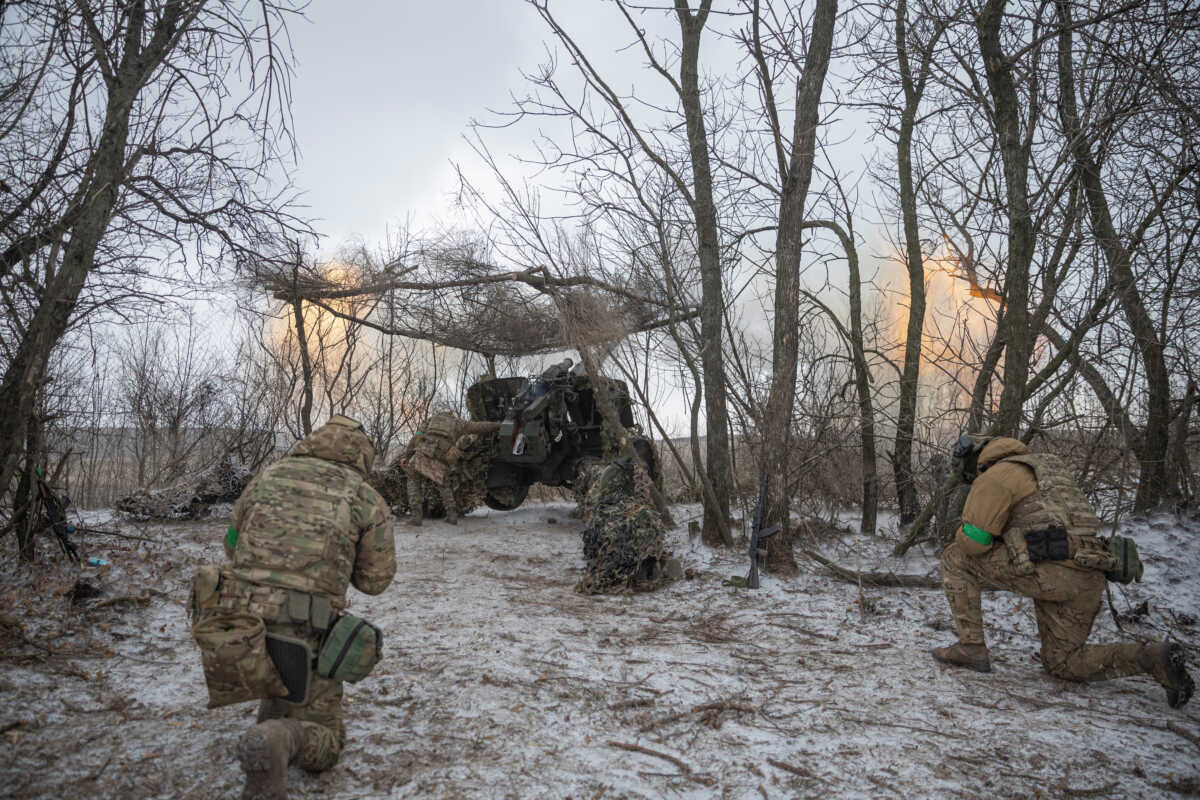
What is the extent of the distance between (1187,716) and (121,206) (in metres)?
6.83

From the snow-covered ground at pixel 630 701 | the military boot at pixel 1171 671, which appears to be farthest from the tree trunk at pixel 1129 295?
the military boot at pixel 1171 671

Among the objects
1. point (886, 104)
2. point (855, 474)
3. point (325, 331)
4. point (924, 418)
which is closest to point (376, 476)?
point (325, 331)

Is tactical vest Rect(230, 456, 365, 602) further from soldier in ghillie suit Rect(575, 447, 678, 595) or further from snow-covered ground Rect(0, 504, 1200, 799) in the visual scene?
soldier in ghillie suit Rect(575, 447, 678, 595)

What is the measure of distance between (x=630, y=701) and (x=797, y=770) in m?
0.95

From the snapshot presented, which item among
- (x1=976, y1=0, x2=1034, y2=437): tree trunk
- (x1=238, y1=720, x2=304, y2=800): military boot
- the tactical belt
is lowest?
(x1=238, y1=720, x2=304, y2=800): military boot


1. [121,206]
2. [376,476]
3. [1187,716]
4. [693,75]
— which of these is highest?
[693,75]

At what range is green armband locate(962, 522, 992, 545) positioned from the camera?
12.7 feet

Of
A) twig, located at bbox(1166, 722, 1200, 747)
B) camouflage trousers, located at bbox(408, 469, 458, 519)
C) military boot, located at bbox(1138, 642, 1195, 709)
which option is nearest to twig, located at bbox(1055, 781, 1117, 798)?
twig, located at bbox(1166, 722, 1200, 747)

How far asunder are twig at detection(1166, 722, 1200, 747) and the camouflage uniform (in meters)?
3.64

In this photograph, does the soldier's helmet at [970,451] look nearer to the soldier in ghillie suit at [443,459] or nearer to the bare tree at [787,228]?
the bare tree at [787,228]

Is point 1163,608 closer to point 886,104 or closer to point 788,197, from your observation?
point 788,197

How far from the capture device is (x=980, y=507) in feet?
12.8

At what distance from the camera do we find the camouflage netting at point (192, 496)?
812 cm

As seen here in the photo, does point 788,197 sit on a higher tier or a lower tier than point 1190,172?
higher
